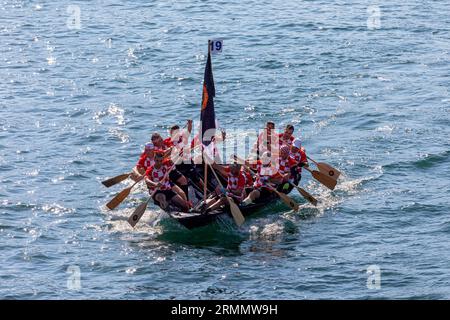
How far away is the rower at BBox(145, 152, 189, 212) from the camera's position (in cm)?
2994

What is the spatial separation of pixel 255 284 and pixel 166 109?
15.6 meters

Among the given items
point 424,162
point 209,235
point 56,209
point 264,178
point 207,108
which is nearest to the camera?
point 209,235

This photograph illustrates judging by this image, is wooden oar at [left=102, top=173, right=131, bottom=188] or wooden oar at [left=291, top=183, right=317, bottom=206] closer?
wooden oar at [left=291, top=183, right=317, bottom=206]

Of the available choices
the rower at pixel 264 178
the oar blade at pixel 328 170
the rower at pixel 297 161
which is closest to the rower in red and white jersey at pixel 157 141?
the rower at pixel 264 178

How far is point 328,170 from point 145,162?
5.99 metres

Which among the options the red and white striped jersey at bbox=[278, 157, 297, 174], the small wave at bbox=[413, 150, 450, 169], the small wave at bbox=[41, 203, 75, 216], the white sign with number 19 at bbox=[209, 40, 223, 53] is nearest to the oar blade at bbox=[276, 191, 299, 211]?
the red and white striped jersey at bbox=[278, 157, 297, 174]

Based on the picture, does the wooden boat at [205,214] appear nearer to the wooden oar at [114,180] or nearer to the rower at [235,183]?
the rower at [235,183]

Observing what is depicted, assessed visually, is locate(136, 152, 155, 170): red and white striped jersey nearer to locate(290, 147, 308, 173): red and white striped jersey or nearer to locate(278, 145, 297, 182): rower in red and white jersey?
locate(278, 145, 297, 182): rower in red and white jersey

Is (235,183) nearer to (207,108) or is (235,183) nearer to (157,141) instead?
(207,108)

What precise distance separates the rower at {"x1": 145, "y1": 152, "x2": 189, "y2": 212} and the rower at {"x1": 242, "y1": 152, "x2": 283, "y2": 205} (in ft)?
6.83

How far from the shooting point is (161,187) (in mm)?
30078

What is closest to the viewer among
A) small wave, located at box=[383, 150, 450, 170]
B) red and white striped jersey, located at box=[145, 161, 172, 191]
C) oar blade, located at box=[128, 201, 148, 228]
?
oar blade, located at box=[128, 201, 148, 228]

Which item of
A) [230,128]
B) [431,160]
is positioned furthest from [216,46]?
[431,160]

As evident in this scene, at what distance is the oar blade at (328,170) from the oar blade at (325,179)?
0.34 m
